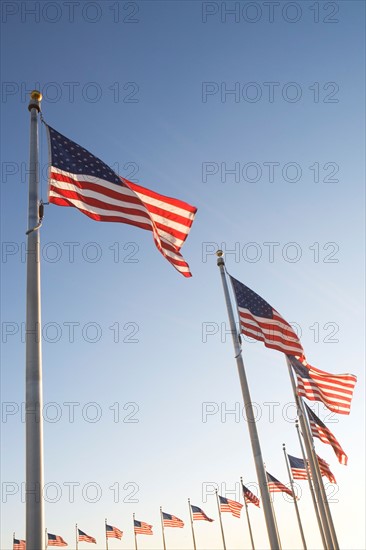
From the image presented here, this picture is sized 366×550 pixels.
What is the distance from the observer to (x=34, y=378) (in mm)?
7684

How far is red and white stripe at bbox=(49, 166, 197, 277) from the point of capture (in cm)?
968

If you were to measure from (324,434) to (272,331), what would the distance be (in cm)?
970

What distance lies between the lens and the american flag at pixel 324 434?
2297cm

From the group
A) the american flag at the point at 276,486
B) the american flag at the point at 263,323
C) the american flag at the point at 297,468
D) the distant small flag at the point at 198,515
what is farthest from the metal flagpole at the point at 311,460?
the distant small flag at the point at 198,515

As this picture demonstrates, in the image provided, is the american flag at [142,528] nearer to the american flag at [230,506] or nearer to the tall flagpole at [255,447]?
the american flag at [230,506]

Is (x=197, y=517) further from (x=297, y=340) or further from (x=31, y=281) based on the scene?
(x=31, y=281)

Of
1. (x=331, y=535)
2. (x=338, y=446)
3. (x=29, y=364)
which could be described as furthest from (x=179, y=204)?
(x=331, y=535)

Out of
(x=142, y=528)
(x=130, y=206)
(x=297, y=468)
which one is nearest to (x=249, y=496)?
(x=297, y=468)

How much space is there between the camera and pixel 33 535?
6.79 metres

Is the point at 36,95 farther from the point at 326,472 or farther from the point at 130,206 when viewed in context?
the point at 326,472

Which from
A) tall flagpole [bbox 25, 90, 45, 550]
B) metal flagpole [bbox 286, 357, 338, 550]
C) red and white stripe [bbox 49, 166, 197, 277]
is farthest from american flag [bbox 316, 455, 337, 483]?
tall flagpole [bbox 25, 90, 45, 550]

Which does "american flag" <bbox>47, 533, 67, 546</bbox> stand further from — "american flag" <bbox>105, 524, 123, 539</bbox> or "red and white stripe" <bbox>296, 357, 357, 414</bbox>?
"red and white stripe" <bbox>296, 357, 357, 414</bbox>

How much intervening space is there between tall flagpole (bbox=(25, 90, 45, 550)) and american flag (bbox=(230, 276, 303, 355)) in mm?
8602

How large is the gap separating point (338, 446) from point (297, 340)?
8148mm
